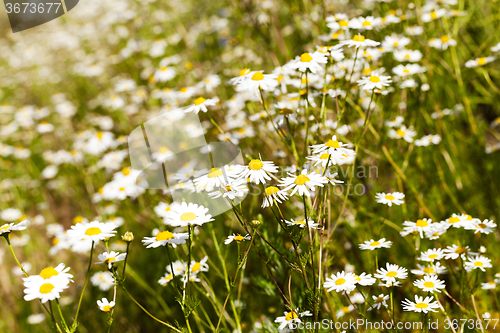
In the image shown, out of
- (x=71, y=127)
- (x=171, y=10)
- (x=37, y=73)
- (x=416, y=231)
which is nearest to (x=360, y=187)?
(x=416, y=231)

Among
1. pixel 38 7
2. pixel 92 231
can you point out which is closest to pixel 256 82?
pixel 92 231

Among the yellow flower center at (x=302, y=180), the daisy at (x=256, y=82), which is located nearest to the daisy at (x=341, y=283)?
the yellow flower center at (x=302, y=180)

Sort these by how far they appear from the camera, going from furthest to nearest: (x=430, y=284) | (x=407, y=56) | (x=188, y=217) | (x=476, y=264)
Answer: (x=407, y=56) < (x=476, y=264) < (x=430, y=284) < (x=188, y=217)

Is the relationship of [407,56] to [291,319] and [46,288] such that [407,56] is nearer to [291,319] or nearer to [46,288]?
[291,319]

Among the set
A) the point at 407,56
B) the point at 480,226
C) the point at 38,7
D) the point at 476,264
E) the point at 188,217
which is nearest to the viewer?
the point at 188,217

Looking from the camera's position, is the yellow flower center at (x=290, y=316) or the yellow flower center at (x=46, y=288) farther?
the yellow flower center at (x=290, y=316)

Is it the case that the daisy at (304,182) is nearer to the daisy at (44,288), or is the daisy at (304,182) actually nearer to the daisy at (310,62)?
the daisy at (310,62)

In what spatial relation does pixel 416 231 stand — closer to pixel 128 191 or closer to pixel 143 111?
pixel 128 191

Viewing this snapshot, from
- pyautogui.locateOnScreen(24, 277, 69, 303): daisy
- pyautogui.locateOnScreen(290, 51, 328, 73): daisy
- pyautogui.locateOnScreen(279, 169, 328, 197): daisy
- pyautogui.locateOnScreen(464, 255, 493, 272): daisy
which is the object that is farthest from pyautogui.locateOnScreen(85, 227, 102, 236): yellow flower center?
pyautogui.locateOnScreen(464, 255, 493, 272): daisy
